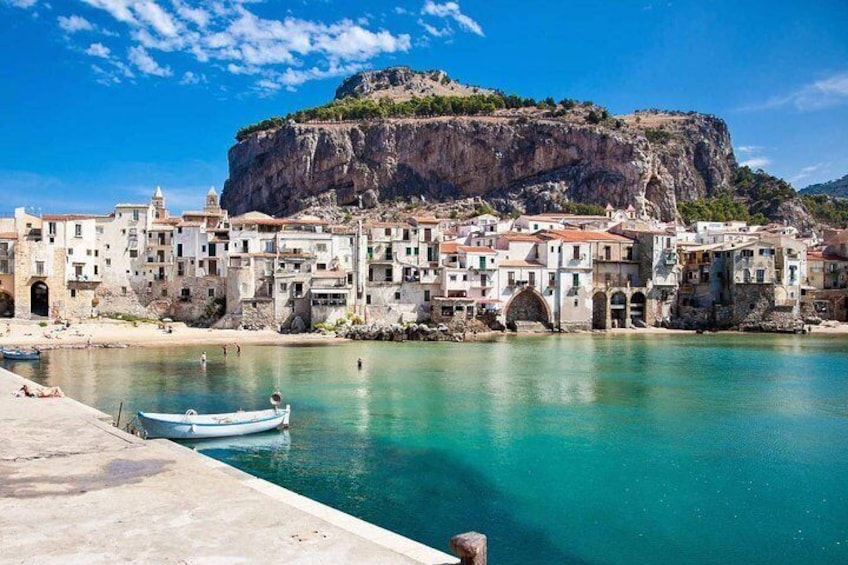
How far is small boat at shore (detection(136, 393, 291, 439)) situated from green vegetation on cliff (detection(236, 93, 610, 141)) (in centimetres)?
12087

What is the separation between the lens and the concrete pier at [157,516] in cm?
998

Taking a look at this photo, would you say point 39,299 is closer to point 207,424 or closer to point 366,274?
point 366,274

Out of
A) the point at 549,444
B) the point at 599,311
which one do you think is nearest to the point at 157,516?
the point at 549,444

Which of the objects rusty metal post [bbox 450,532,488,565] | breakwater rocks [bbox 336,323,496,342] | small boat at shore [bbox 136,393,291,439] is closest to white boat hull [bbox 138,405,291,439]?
small boat at shore [bbox 136,393,291,439]

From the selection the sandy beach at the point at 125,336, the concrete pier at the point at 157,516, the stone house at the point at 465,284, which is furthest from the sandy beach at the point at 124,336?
the concrete pier at the point at 157,516

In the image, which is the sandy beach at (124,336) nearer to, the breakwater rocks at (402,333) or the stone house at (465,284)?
the breakwater rocks at (402,333)

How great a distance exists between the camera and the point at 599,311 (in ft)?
257

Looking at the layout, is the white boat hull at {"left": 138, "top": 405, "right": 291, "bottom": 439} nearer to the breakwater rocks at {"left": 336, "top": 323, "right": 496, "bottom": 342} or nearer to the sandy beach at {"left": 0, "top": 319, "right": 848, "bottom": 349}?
the sandy beach at {"left": 0, "top": 319, "right": 848, "bottom": 349}

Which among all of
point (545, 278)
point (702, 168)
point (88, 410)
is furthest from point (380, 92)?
point (88, 410)

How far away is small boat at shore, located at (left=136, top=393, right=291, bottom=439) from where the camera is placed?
24547 mm

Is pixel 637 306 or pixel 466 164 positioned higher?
pixel 466 164

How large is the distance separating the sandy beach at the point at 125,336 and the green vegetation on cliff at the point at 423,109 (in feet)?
282

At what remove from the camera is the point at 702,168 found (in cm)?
15350

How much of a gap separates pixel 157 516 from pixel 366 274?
58176mm
